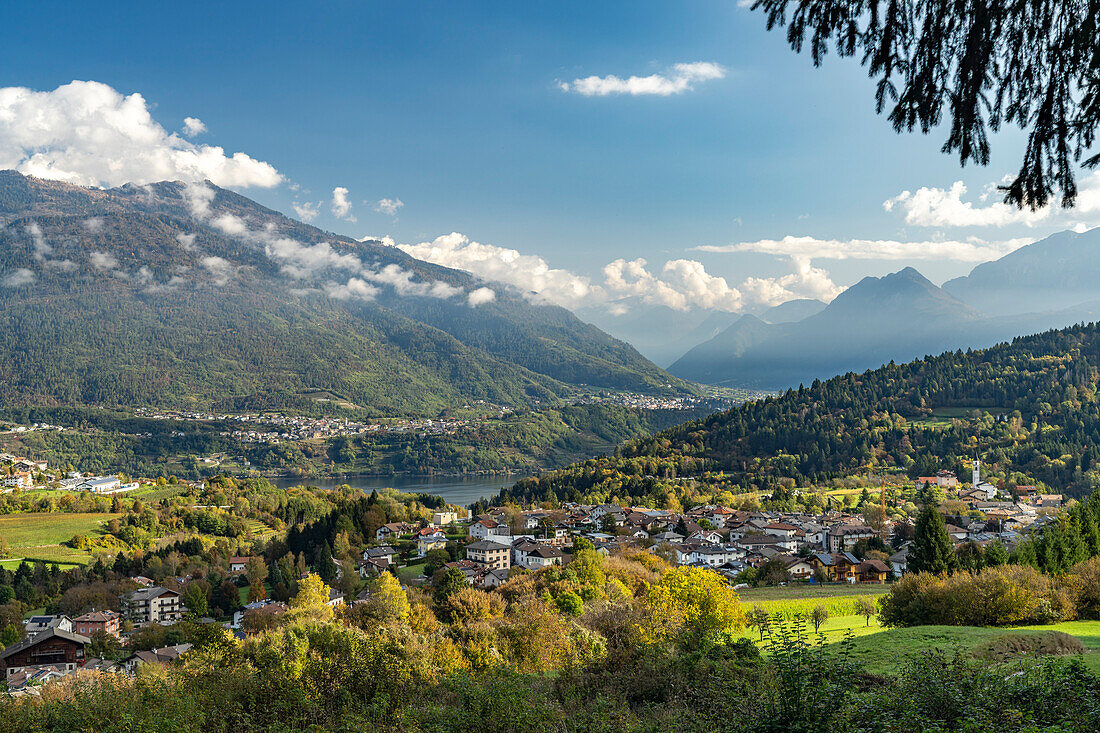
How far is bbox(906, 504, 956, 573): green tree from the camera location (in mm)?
26828

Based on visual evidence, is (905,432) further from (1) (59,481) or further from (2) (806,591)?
(1) (59,481)

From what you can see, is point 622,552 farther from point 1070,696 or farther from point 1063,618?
point 1070,696

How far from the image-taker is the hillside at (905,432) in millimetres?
74562

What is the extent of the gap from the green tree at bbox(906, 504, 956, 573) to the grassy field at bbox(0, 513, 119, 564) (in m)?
57.0

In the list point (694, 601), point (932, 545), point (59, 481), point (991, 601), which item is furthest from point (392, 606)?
point (59, 481)

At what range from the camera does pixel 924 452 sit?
8081 centimetres

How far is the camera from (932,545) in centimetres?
2697

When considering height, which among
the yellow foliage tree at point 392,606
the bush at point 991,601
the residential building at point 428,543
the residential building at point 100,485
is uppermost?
the bush at point 991,601

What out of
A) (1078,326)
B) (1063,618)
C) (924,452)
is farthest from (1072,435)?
(1063,618)

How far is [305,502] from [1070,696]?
242 feet

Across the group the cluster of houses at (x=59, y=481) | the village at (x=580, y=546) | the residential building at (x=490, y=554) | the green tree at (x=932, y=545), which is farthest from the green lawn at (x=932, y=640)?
the cluster of houses at (x=59, y=481)

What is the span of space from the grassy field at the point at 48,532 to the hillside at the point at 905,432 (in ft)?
129

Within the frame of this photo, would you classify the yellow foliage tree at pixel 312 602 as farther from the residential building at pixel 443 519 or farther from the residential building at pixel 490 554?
the residential building at pixel 443 519

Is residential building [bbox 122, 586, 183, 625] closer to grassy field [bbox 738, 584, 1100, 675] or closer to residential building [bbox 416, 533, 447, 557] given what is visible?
residential building [bbox 416, 533, 447, 557]
